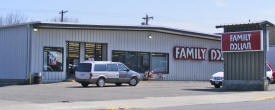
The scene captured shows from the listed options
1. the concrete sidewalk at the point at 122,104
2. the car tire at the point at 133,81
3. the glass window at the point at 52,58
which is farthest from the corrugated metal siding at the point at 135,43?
the concrete sidewalk at the point at 122,104

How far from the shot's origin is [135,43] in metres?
37.0

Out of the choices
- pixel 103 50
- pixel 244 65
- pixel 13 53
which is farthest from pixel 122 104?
pixel 103 50

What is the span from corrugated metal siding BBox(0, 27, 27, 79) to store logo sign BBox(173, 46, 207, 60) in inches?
545

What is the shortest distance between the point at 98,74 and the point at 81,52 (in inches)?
282

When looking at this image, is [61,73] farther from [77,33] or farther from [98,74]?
[98,74]

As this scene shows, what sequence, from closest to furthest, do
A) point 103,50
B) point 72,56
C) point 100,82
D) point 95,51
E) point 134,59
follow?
1. point 100,82
2. point 72,56
3. point 95,51
4. point 103,50
5. point 134,59

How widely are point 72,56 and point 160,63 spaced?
8598 mm

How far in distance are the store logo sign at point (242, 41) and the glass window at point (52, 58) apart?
1260cm

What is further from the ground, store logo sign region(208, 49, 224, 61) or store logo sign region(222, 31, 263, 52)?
store logo sign region(222, 31, 263, 52)

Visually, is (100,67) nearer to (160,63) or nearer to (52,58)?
(52,58)

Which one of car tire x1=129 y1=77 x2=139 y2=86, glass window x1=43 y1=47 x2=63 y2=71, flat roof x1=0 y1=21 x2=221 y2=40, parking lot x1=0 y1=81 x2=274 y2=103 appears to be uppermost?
flat roof x1=0 y1=21 x2=221 y2=40

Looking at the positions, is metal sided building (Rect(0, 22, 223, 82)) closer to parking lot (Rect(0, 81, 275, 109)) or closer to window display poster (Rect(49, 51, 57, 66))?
window display poster (Rect(49, 51, 57, 66))

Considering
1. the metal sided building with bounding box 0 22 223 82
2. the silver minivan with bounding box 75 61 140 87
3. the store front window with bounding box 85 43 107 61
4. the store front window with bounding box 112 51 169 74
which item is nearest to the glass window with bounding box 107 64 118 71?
the silver minivan with bounding box 75 61 140 87

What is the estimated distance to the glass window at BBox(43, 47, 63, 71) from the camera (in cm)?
3211
